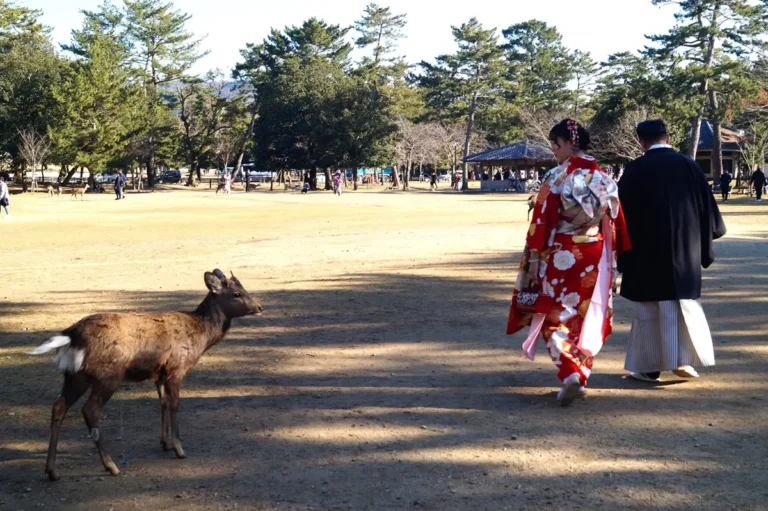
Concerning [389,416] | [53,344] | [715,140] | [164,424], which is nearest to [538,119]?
[715,140]

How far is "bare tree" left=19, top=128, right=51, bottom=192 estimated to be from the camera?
182 ft

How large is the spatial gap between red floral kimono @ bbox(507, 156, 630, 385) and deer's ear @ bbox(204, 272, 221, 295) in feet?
7.30

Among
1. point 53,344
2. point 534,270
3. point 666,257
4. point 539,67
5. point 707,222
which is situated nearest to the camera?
point 53,344

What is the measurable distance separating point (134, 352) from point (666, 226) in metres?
3.89

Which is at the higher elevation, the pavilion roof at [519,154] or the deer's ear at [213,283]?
the pavilion roof at [519,154]

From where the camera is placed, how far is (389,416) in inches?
209

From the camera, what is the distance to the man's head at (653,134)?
6.06 meters

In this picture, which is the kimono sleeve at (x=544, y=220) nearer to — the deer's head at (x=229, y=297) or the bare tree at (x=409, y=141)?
the deer's head at (x=229, y=297)

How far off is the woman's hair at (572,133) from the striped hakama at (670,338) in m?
1.33

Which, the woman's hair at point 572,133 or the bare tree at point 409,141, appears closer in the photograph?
the woman's hair at point 572,133

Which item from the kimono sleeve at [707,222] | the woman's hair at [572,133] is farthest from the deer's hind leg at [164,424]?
the kimono sleeve at [707,222]

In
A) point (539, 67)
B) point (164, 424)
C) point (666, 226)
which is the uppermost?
point (539, 67)

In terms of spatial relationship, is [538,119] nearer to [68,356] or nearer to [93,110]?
[93,110]

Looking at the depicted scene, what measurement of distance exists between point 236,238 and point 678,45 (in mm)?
38617
